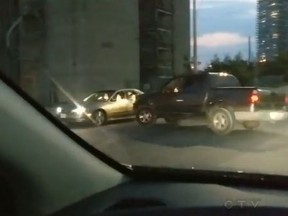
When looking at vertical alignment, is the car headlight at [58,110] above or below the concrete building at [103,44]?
below

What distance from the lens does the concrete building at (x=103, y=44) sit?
3.18 metres

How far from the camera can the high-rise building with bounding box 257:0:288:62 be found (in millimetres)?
3195

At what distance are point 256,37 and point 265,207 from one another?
1003 mm

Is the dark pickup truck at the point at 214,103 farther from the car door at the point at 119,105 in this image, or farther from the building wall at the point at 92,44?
the building wall at the point at 92,44

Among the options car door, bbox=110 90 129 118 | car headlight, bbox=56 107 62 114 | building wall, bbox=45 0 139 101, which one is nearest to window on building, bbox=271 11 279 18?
building wall, bbox=45 0 139 101

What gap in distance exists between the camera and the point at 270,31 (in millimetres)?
3178

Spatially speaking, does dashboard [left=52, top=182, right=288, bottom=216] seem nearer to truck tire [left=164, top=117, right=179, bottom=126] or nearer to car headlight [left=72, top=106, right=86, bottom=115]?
car headlight [left=72, top=106, right=86, bottom=115]

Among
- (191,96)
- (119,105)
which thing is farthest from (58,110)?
(191,96)

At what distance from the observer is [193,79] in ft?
10.7

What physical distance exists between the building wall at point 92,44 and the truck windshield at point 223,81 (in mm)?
361

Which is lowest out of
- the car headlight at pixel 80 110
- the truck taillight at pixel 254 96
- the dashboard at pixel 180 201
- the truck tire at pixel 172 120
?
the dashboard at pixel 180 201

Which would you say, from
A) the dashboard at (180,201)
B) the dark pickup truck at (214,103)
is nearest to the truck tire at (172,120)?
the dark pickup truck at (214,103)

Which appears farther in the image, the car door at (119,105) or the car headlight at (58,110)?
the car door at (119,105)

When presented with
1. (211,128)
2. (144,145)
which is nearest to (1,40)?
(144,145)
